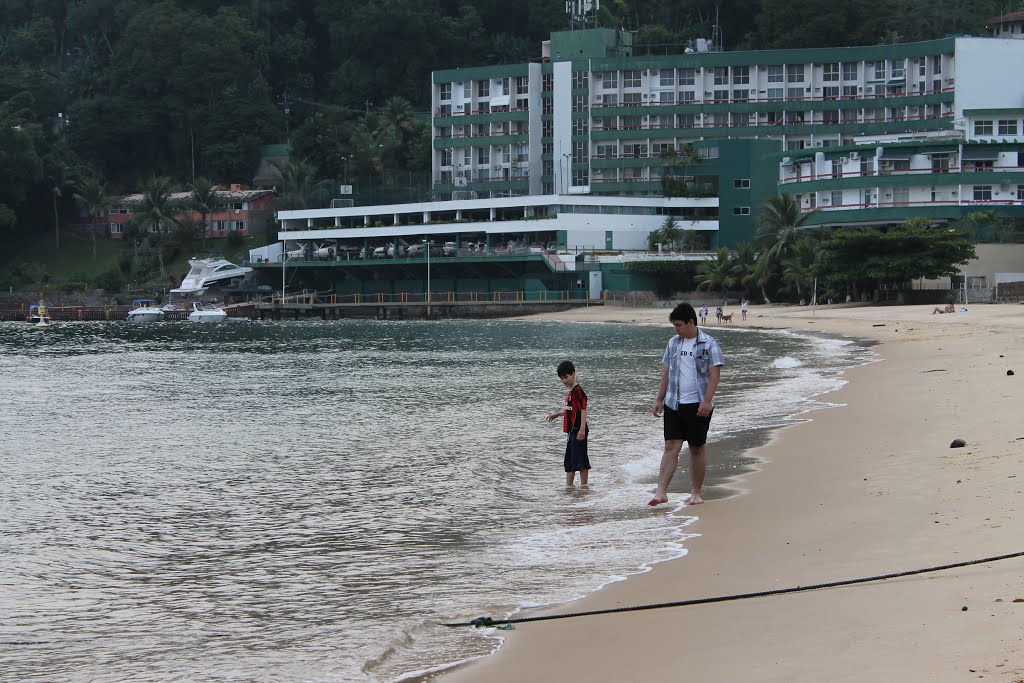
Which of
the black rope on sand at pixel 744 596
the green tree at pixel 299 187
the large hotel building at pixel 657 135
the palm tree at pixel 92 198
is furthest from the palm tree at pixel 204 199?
the black rope on sand at pixel 744 596

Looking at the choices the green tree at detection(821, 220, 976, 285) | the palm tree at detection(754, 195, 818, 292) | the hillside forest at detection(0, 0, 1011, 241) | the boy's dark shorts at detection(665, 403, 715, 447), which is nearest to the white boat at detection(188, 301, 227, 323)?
the hillside forest at detection(0, 0, 1011, 241)

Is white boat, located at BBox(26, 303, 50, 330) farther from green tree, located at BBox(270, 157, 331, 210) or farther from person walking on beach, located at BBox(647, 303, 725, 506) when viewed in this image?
person walking on beach, located at BBox(647, 303, 725, 506)

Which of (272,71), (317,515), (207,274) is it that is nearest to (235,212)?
(207,274)

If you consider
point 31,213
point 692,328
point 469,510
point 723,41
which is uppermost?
point 723,41

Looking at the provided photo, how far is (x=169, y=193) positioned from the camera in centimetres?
13675

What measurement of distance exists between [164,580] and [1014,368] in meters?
23.2

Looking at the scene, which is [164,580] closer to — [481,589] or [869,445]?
[481,589]

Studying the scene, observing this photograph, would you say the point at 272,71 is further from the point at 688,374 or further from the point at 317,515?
the point at 688,374

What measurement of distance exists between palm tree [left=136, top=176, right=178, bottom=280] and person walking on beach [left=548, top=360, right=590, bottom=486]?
120173mm

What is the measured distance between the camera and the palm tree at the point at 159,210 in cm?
13288

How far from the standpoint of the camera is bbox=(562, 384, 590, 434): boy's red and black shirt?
17188 mm

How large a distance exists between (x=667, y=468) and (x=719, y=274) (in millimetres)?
86494

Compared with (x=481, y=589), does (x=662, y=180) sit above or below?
above

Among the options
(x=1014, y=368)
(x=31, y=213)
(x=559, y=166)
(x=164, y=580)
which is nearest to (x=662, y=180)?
(x=559, y=166)
